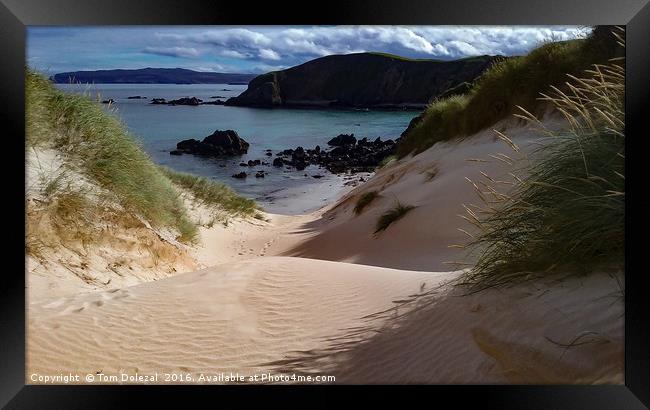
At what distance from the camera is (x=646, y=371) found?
3586 mm

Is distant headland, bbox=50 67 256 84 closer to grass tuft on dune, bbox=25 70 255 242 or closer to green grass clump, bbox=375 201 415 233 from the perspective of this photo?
grass tuft on dune, bbox=25 70 255 242

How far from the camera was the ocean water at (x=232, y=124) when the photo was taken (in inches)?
238

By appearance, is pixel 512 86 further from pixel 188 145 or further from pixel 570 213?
pixel 570 213

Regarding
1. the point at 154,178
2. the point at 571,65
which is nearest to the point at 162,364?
the point at 154,178

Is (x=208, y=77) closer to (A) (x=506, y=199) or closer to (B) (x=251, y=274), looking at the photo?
(B) (x=251, y=274)

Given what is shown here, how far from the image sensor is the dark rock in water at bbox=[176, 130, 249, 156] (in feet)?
22.8

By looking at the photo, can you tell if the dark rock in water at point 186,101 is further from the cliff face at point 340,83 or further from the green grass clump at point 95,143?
the green grass clump at point 95,143

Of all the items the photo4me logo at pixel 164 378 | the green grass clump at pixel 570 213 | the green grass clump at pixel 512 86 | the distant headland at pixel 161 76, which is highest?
the green grass clump at pixel 512 86

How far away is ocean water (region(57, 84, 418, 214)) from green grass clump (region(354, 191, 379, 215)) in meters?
2.08

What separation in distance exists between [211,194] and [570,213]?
10.3 meters

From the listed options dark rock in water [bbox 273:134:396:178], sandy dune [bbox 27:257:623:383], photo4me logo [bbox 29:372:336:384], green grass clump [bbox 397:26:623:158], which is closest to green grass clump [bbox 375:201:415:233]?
dark rock in water [bbox 273:134:396:178]

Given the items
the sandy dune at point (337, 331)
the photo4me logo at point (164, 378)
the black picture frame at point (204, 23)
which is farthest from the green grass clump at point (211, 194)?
the photo4me logo at point (164, 378)

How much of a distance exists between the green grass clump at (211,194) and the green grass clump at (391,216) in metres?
A: 4.12

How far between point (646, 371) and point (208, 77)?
473 cm
